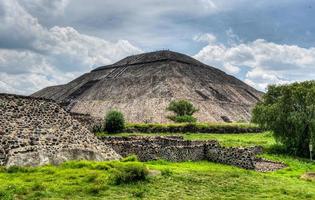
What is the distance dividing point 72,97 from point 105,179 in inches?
4797

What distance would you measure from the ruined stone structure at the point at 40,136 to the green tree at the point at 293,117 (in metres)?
21.3

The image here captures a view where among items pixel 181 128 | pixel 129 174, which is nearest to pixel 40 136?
pixel 129 174

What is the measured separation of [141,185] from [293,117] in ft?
85.2

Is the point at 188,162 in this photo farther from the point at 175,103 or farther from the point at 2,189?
the point at 175,103

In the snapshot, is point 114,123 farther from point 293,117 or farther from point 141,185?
point 141,185

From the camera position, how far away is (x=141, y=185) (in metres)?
20.2

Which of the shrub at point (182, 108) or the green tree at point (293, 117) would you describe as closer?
the green tree at point (293, 117)

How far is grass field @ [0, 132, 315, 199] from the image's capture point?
724 inches

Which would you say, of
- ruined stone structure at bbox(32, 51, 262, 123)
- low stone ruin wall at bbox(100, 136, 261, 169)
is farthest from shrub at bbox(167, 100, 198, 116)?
low stone ruin wall at bbox(100, 136, 261, 169)

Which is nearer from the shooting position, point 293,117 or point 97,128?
point 293,117

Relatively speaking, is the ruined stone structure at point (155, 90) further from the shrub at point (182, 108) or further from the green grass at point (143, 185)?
the green grass at point (143, 185)

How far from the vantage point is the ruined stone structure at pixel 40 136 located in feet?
79.0

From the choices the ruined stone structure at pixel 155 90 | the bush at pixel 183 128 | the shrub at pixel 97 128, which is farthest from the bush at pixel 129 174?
the ruined stone structure at pixel 155 90

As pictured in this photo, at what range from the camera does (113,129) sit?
194ft
